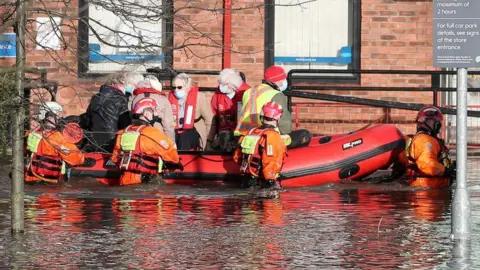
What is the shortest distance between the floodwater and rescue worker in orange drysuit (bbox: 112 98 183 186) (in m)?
0.24

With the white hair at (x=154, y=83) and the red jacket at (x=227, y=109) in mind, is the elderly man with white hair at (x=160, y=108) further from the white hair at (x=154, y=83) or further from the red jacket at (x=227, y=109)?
the red jacket at (x=227, y=109)

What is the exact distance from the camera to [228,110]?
1823cm

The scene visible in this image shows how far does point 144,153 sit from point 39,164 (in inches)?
53.3

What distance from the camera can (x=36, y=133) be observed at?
17.0 metres

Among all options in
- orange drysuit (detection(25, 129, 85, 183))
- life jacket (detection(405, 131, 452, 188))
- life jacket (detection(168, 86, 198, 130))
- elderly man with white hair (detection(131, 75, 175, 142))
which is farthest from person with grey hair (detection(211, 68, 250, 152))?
life jacket (detection(405, 131, 452, 188))

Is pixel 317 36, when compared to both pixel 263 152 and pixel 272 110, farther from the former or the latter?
pixel 263 152

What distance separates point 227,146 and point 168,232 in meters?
5.72

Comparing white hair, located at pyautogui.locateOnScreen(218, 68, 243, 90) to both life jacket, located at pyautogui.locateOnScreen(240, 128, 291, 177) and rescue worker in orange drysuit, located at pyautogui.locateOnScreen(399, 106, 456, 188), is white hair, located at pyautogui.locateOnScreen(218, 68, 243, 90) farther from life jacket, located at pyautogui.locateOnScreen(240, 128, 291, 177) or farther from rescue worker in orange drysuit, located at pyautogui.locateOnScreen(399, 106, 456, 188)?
rescue worker in orange drysuit, located at pyautogui.locateOnScreen(399, 106, 456, 188)

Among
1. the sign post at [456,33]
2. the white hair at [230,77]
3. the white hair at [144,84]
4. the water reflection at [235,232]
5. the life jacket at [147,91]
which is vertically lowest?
the water reflection at [235,232]

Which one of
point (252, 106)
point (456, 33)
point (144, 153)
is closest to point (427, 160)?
point (252, 106)

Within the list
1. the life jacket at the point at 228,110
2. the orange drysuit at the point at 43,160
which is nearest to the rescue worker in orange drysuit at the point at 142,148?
the orange drysuit at the point at 43,160

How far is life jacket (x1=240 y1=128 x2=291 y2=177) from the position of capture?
16062mm

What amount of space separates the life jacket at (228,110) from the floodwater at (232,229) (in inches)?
67.3

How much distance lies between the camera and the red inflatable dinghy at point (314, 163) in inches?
666
